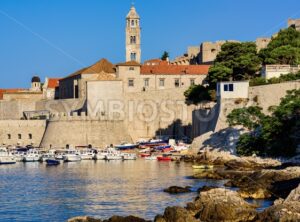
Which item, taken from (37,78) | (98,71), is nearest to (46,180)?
(98,71)

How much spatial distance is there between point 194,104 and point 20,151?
13.5 metres

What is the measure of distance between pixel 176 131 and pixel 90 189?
85.4 feet

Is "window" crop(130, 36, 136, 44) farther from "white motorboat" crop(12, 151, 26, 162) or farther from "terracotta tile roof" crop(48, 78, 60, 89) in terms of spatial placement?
"white motorboat" crop(12, 151, 26, 162)

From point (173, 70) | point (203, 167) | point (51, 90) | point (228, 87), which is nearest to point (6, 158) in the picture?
point (228, 87)

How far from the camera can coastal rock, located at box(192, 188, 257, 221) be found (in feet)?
70.3

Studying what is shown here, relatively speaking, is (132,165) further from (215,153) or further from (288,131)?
(288,131)

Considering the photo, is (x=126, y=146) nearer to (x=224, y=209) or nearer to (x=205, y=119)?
(x=205, y=119)

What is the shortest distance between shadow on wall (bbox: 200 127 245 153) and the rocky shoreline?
110 centimetres

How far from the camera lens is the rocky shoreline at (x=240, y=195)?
810 inches

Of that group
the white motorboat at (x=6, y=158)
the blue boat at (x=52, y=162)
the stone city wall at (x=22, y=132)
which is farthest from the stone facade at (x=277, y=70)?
the stone city wall at (x=22, y=132)

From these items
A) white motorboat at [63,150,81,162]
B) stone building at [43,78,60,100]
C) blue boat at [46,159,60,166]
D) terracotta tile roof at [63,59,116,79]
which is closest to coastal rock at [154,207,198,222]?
blue boat at [46,159,60,166]

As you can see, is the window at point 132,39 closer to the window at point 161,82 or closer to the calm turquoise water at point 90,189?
the window at point 161,82

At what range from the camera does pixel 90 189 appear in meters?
31.6

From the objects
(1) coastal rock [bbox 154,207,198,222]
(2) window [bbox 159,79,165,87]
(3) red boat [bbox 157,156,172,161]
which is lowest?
(1) coastal rock [bbox 154,207,198,222]
